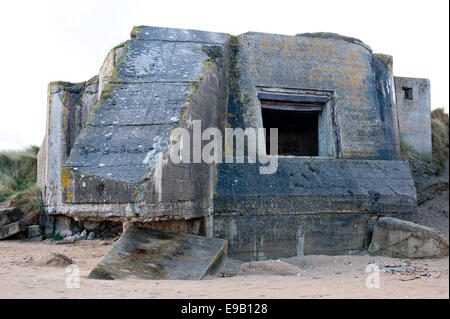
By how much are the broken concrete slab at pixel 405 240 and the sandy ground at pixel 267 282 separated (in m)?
0.20

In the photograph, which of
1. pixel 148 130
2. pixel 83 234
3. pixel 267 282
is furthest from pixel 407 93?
pixel 83 234

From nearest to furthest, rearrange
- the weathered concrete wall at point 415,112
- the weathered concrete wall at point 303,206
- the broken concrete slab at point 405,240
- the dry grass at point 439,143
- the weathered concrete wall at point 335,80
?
the broken concrete slab at point 405,240
the weathered concrete wall at point 303,206
the weathered concrete wall at point 335,80
the weathered concrete wall at point 415,112
the dry grass at point 439,143

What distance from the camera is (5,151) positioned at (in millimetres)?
11586

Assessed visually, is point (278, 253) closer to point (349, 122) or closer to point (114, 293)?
point (349, 122)

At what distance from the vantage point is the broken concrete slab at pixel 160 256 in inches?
170

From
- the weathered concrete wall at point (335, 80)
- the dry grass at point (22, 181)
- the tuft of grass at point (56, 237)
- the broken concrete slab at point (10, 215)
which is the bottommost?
the tuft of grass at point (56, 237)

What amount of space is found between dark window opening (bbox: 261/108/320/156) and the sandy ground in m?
3.04

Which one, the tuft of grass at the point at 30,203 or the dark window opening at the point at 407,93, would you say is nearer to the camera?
the tuft of grass at the point at 30,203

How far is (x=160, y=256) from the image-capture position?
4.62 metres

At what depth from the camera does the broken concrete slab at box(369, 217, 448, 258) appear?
5785mm

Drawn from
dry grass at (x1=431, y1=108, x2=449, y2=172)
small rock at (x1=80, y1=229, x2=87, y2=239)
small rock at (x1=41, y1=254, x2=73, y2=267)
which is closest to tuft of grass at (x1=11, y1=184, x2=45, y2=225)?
small rock at (x1=80, y1=229, x2=87, y2=239)

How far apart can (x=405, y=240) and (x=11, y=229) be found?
6.74 meters

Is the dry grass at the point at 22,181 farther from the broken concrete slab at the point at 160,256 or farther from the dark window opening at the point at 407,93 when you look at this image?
the dark window opening at the point at 407,93

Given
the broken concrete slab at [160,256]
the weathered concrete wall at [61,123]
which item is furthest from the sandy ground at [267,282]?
the weathered concrete wall at [61,123]
